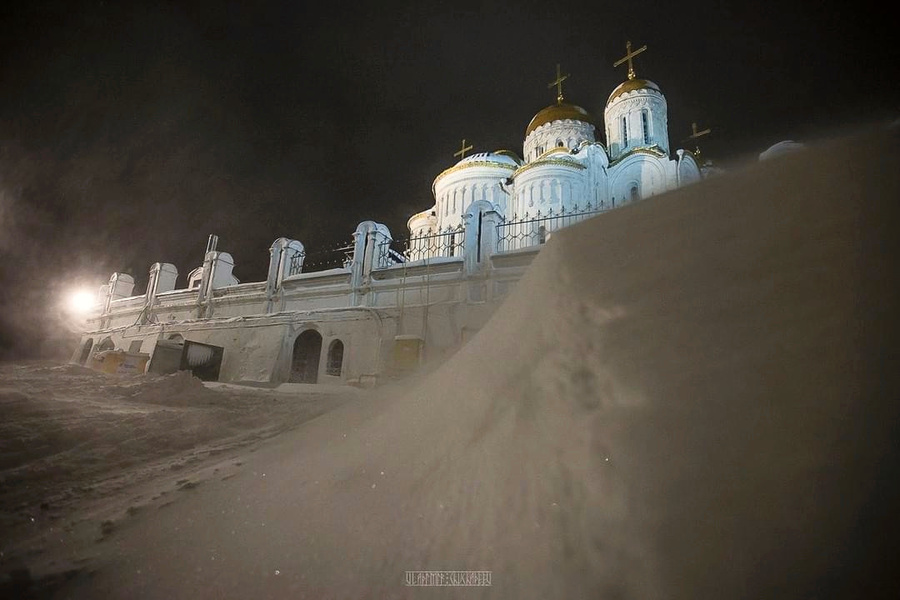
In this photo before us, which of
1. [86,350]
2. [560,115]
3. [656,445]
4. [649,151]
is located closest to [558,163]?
[649,151]

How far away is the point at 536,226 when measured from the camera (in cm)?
1538

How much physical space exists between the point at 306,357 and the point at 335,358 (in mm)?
1296

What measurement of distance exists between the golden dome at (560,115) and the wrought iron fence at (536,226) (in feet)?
22.1

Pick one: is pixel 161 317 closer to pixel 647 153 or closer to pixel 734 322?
pixel 734 322

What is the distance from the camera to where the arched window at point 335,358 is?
11.1 meters

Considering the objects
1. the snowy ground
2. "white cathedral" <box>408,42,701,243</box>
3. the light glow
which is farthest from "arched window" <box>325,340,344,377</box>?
the light glow

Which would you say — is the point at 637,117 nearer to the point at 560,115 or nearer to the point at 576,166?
the point at 560,115

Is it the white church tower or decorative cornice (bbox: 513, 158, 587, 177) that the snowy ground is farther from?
the white church tower

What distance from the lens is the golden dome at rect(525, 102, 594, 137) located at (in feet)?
65.9

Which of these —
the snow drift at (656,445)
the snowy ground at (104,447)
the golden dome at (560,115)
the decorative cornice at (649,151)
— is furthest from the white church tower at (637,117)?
the snowy ground at (104,447)

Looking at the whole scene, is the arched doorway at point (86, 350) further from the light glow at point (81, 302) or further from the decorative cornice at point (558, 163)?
the decorative cornice at point (558, 163)

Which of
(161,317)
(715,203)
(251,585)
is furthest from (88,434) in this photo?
(161,317)

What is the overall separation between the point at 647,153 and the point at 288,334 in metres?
18.3

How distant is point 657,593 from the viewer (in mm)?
1092
